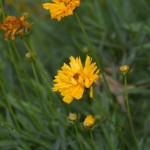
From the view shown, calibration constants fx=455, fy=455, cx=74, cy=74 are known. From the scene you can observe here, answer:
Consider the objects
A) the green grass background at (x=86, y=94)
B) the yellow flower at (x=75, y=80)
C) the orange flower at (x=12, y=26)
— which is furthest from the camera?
the green grass background at (x=86, y=94)

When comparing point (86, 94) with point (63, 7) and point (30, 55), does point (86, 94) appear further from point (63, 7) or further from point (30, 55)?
point (63, 7)

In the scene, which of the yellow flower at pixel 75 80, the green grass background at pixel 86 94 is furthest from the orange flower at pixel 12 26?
the yellow flower at pixel 75 80

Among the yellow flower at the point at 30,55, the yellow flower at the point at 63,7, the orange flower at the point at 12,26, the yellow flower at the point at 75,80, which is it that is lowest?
the yellow flower at the point at 75,80

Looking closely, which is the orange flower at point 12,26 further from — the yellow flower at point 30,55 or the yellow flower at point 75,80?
the yellow flower at point 75,80

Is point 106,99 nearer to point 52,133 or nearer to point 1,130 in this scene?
point 52,133

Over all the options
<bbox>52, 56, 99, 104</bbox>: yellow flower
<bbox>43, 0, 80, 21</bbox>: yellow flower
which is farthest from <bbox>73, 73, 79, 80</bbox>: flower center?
<bbox>43, 0, 80, 21</bbox>: yellow flower

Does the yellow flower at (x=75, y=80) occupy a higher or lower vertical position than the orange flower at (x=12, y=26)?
lower

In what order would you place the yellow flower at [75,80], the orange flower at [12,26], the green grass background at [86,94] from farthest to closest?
the green grass background at [86,94], the orange flower at [12,26], the yellow flower at [75,80]
